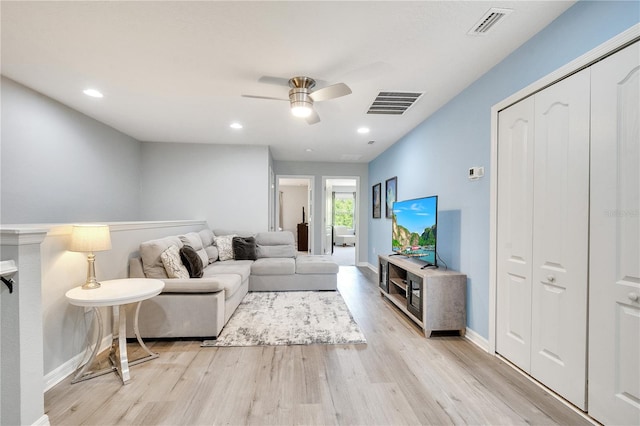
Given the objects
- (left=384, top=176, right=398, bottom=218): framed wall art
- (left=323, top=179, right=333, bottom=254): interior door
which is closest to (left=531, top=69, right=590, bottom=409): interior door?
(left=384, top=176, right=398, bottom=218): framed wall art

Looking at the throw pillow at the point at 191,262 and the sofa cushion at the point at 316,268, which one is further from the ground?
the throw pillow at the point at 191,262

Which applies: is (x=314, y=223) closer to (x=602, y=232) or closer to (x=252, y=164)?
(x=252, y=164)

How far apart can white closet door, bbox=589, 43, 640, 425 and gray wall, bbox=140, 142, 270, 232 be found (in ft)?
15.2

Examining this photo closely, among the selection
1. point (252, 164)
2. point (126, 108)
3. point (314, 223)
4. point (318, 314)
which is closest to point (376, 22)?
point (318, 314)

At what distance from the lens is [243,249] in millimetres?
4805

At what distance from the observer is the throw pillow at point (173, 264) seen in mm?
2949

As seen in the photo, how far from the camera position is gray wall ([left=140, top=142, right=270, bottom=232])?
207 inches

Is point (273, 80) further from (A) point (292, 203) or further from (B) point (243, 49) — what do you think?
(A) point (292, 203)

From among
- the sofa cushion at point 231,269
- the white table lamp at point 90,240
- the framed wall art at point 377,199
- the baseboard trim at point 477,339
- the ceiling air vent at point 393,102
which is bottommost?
the baseboard trim at point 477,339

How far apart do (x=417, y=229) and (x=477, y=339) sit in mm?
1297

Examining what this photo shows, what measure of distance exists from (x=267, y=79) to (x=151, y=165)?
3724 mm

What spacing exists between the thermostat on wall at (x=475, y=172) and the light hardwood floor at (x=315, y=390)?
63.5 inches

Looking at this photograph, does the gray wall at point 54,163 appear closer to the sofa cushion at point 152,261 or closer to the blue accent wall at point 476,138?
the sofa cushion at point 152,261

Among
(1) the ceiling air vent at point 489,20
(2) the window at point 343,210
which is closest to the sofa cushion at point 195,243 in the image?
(1) the ceiling air vent at point 489,20
